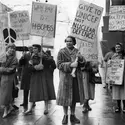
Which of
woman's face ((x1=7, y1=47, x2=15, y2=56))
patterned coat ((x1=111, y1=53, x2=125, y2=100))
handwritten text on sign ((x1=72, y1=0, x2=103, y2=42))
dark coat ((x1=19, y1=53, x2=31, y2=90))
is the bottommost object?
patterned coat ((x1=111, y1=53, x2=125, y2=100))

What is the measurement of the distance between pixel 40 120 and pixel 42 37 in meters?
2.20

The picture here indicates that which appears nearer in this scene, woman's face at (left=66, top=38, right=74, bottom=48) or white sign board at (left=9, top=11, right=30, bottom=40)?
woman's face at (left=66, top=38, right=74, bottom=48)

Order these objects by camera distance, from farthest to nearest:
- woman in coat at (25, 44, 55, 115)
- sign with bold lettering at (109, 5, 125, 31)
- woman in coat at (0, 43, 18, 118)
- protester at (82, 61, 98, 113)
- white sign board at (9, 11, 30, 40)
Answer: sign with bold lettering at (109, 5, 125, 31) < white sign board at (9, 11, 30, 40) < protester at (82, 61, 98, 113) < woman in coat at (25, 44, 55, 115) < woman in coat at (0, 43, 18, 118)

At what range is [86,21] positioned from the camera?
25.4 ft

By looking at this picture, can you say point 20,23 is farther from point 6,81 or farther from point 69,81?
point 69,81

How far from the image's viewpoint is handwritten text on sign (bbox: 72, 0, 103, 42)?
764 centimetres

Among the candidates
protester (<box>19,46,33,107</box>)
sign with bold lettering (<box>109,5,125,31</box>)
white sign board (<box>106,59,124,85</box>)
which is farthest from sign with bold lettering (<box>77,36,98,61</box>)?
protester (<box>19,46,33,107</box>)

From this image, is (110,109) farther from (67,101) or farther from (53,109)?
(67,101)

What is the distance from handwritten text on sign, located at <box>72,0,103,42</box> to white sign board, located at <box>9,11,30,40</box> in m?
1.78

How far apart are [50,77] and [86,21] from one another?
1721 mm

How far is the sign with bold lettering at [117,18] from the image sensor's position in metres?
8.92

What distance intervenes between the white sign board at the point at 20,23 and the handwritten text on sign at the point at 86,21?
1777 mm

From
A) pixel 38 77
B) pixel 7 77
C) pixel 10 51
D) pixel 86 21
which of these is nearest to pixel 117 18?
pixel 86 21

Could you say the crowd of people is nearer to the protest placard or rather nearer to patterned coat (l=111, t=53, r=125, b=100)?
patterned coat (l=111, t=53, r=125, b=100)
